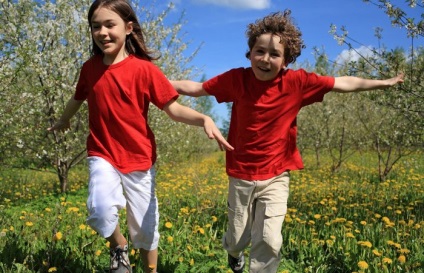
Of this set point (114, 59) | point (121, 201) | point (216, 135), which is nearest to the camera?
point (216, 135)

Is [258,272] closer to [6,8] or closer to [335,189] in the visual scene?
[335,189]

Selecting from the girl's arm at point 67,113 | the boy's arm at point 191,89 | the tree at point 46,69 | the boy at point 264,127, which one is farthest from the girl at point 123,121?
the tree at point 46,69

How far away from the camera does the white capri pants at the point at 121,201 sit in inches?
101

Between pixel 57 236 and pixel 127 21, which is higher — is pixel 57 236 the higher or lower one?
the lower one

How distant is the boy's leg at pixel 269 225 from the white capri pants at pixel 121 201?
2.41 feet

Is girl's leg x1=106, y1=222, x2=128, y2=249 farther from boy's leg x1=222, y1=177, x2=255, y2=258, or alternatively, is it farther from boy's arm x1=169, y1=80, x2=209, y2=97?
boy's arm x1=169, y1=80, x2=209, y2=97

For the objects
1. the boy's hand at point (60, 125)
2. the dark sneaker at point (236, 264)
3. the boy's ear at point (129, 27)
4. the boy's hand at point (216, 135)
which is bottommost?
the dark sneaker at point (236, 264)

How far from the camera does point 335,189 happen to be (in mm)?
7426

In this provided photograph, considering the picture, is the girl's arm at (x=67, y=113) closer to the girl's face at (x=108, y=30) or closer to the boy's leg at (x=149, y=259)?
the girl's face at (x=108, y=30)

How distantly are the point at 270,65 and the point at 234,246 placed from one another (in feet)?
4.46

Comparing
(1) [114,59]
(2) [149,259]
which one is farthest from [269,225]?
(1) [114,59]

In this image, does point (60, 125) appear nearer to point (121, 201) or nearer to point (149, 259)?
point (121, 201)

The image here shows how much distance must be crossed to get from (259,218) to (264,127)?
67cm

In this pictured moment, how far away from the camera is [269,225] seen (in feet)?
9.83
